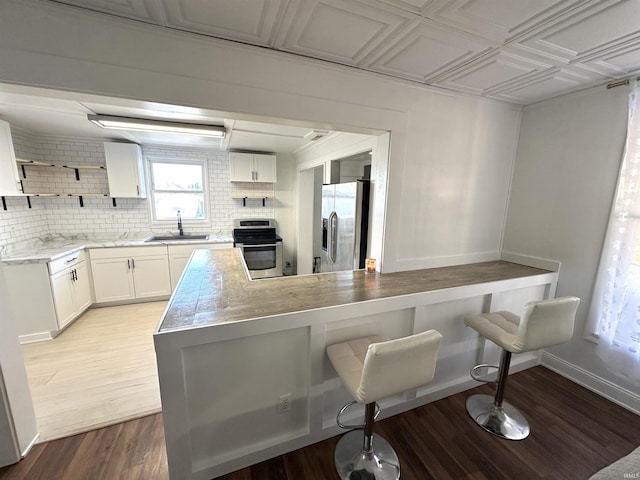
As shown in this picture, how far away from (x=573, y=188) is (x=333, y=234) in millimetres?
2313

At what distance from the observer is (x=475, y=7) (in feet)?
4.09

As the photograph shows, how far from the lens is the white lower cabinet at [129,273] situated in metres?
3.51

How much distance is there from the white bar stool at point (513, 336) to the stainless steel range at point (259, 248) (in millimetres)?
3217

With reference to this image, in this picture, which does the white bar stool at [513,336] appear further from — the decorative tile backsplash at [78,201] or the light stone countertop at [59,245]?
the decorative tile backsplash at [78,201]

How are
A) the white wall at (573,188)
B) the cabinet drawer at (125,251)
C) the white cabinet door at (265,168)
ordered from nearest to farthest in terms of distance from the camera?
the white wall at (573,188) < the cabinet drawer at (125,251) < the white cabinet door at (265,168)

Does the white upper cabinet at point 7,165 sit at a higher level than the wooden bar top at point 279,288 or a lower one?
higher

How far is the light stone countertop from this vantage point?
2682 millimetres

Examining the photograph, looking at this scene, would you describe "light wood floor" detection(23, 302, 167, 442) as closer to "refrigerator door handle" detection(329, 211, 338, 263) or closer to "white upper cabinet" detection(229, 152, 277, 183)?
"refrigerator door handle" detection(329, 211, 338, 263)

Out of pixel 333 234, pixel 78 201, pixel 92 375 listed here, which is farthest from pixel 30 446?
pixel 78 201

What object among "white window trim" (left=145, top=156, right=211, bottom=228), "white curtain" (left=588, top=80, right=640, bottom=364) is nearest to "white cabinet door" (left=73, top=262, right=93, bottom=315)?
"white window trim" (left=145, top=156, right=211, bottom=228)

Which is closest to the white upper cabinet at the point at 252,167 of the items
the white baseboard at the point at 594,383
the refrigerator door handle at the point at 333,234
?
the refrigerator door handle at the point at 333,234

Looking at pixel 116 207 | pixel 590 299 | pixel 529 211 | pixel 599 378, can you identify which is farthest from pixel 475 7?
pixel 116 207

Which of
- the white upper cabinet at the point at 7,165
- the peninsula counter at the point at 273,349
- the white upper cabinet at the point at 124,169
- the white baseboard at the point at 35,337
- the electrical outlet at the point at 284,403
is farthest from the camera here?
the white upper cabinet at the point at 124,169

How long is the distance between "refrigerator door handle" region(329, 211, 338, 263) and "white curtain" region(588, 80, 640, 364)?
2.34m
